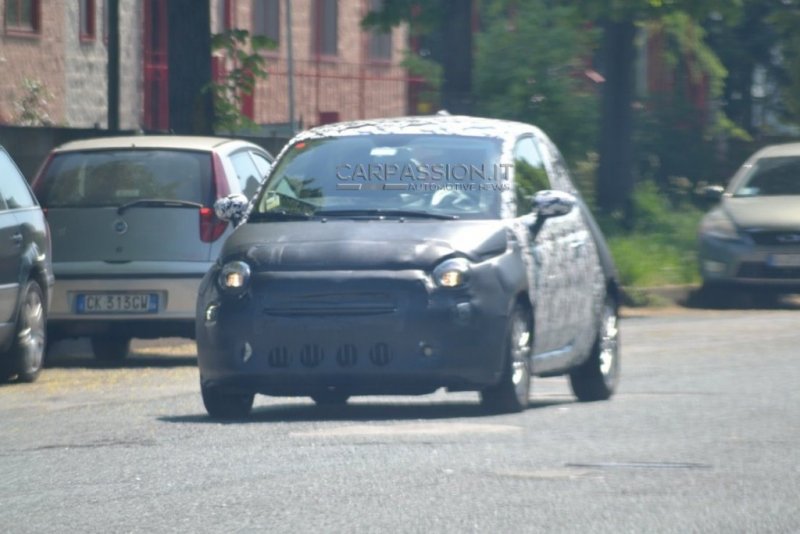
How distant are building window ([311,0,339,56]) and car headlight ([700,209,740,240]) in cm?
2221

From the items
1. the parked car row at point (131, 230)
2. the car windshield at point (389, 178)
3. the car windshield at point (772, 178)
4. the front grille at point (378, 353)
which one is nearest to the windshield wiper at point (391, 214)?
the car windshield at point (389, 178)

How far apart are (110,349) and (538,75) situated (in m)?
13.8

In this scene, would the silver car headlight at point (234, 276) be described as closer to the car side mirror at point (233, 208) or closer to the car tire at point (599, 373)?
the car side mirror at point (233, 208)

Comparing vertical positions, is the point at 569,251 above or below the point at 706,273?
above

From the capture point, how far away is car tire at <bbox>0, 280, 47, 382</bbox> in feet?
45.1

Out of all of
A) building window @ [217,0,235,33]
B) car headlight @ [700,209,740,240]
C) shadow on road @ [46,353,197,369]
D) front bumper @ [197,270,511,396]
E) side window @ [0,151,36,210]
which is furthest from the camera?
building window @ [217,0,235,33]

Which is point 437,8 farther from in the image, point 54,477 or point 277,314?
point 54,477

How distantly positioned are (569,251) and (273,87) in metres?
26.3

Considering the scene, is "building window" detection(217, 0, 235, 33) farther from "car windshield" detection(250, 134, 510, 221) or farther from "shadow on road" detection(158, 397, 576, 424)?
"car windshield" detection(250, 134, 510, 221)

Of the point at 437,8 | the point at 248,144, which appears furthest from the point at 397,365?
the point at 437,8

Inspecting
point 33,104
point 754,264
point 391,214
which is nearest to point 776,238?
point 754,264

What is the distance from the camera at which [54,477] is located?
880cm

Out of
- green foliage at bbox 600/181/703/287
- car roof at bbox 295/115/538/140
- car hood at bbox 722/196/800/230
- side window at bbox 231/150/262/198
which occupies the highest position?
car roof at bbox 295/115/538/140

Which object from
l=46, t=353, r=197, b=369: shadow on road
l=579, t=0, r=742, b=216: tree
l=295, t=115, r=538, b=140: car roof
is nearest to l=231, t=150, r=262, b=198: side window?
l=46, t=353, r=197, b=369: shadow on road
